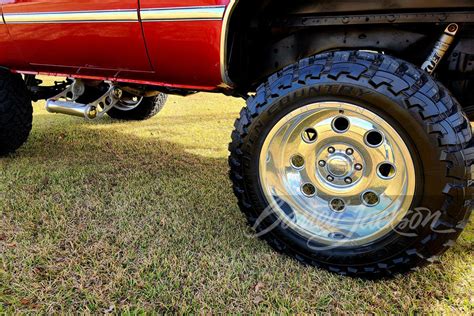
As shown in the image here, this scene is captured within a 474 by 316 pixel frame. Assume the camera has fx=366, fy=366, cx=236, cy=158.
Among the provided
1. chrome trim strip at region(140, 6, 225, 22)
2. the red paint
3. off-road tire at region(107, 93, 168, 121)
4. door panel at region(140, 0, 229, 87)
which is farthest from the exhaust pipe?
off-road tire at region(107, 93, 168, 121)

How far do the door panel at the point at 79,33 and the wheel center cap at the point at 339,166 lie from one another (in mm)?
1234

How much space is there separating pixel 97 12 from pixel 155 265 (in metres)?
1.49

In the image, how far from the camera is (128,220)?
2.20 metres

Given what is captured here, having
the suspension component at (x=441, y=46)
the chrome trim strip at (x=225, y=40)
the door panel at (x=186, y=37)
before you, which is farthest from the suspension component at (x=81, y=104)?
the suspension component at (x=441, y=46)

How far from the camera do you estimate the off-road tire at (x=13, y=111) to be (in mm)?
2955

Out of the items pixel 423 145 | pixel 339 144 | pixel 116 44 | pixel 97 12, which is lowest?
pixel 339 144

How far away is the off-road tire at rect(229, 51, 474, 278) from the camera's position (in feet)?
4.75

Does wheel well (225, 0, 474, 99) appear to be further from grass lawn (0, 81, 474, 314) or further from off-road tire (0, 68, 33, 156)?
off-road tire (0, 68, 33, 156)

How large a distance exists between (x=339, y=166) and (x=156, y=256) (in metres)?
1.00

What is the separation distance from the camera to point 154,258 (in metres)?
1.81

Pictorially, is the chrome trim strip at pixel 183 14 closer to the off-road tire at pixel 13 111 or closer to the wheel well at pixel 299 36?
the wheel well at pixel 299 36

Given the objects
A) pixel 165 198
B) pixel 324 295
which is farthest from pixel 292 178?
pixel 165 198

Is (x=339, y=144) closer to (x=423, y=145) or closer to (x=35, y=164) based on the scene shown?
(x=423, y=145)

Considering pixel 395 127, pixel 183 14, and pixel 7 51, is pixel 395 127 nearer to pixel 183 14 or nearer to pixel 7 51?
pixel 183 14
